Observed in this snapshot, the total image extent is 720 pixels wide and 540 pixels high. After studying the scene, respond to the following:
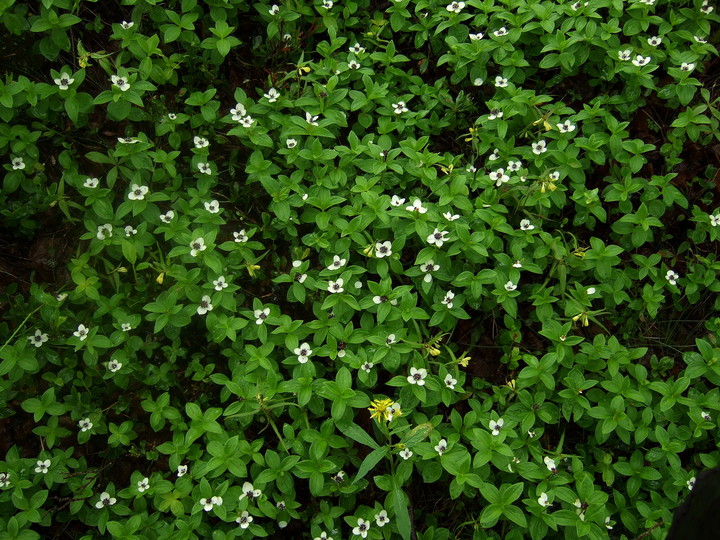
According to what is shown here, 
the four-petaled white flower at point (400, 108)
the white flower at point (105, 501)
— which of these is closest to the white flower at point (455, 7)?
the four-petaled white flower at point (400, 108)

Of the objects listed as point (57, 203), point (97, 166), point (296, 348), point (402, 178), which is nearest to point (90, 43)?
point (97, 166)

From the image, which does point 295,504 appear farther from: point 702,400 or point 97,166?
point 97,166

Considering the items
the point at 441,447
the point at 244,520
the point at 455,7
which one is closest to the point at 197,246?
the point at 244,520

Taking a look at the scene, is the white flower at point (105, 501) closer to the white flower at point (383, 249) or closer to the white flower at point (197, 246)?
the white flower at point (197, 246)

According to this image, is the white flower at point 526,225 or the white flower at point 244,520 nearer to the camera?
the white flower at point 244,520

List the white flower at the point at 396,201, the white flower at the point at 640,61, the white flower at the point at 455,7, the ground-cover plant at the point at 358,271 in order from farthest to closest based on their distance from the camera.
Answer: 1. the white flower at the point at 455,7
2. the white flower at the point at 640,61
3. the white flower at the point at 396,201
4. the ground-cover plant at the point at 358,271

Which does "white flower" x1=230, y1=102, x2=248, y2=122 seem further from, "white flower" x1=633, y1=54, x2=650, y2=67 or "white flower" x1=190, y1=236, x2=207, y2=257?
"white flower" x1=633, y1=54, x2=650, y2=67

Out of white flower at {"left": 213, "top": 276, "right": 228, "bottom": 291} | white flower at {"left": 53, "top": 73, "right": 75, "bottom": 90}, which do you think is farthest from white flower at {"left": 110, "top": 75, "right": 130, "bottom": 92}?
white flower at {"left": 213, "top": 276, "right": 228, "bottom": 291}

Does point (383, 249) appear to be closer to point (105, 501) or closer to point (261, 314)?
point (261, 314)
